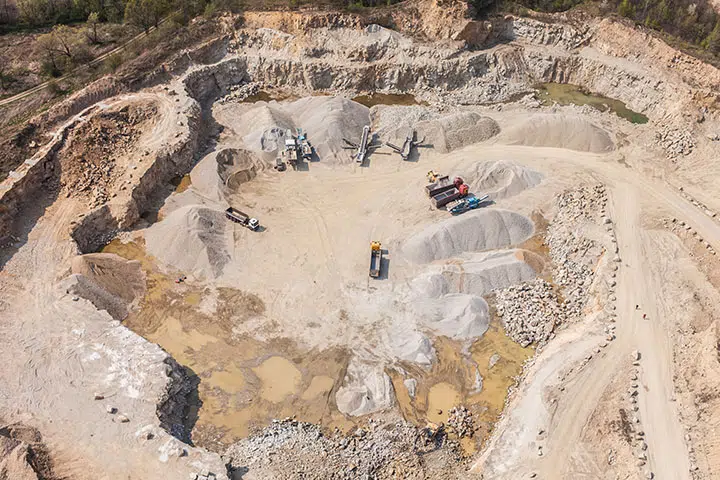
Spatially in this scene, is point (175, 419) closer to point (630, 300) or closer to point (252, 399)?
point (252, 399)

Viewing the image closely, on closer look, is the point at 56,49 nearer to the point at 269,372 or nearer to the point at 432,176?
the point at 432,176

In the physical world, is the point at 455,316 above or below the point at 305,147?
below

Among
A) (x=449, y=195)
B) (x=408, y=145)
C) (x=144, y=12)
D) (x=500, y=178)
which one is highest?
(x=144, y=12)

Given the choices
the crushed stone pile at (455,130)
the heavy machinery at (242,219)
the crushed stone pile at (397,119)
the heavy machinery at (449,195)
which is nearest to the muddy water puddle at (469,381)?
the heavy machinery at (449,195)

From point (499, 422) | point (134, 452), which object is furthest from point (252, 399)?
point (499, 422)

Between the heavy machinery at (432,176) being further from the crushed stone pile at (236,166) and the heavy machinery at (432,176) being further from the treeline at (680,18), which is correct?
the treeline at (680,18)

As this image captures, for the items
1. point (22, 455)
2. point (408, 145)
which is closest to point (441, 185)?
point (408, 145)
